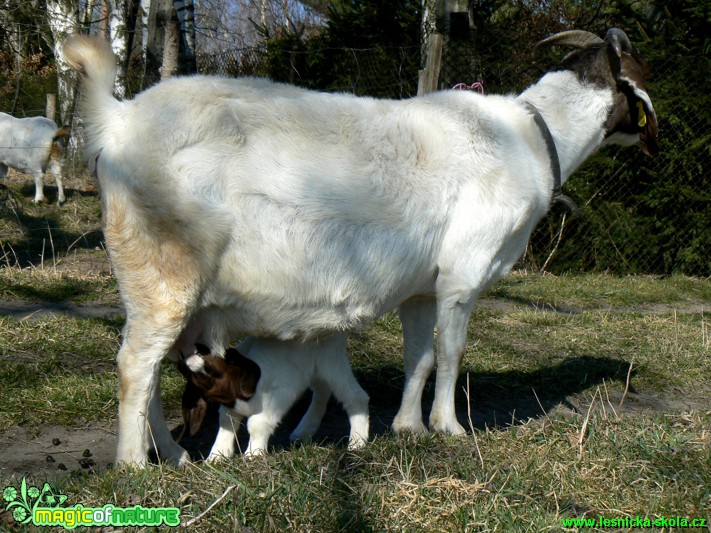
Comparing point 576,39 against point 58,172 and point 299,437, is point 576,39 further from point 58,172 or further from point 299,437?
point 58,172

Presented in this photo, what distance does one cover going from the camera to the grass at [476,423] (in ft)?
9.83

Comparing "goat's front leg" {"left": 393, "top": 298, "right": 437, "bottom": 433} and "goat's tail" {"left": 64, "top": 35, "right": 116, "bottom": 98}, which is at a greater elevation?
"goat's tail" {"left": 64, "top": 35, "right": 116, "bottom": 98}

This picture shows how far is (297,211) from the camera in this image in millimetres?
3639

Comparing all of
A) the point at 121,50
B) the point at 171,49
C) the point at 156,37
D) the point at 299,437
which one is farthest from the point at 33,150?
the point at 299,437

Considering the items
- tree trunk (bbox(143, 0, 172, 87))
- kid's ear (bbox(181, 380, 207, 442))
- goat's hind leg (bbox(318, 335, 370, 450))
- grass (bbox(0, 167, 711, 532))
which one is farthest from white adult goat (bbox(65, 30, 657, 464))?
tree trunk (bbox(143, 0, 172, 87))

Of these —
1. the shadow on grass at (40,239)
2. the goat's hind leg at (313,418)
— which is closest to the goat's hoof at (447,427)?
the goat's hind leg at (313,418)

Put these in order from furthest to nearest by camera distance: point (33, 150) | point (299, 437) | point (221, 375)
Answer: point (33, 150) < point (299, 437) < point (221, 375)

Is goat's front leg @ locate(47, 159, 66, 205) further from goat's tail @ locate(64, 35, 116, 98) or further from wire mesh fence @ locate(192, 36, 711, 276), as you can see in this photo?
goat's tail @ locate(64, 35, 116, 98)

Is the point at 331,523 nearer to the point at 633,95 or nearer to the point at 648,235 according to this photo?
the point at 633,95

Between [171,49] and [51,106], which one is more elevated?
[171,49]

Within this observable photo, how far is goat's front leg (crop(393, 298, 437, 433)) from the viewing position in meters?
4.41

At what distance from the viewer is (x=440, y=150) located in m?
4.06

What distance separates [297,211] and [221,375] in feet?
2.84

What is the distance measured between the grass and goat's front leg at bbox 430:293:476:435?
0.18 metres
